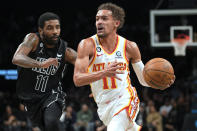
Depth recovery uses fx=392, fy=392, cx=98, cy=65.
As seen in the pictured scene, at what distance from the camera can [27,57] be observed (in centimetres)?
541

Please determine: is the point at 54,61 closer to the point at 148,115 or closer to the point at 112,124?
the point at 112,124

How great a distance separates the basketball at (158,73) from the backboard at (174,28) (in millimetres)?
6893

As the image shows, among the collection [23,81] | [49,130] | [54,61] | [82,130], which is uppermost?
[54,61]

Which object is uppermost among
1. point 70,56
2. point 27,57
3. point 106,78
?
point 27,57

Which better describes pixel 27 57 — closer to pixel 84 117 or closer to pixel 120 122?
pixel 120 122

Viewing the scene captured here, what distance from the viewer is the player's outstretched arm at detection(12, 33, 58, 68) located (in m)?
5.23

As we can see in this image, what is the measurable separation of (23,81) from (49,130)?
0.98 m

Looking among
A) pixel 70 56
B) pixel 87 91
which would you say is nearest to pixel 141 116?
pixel 87 91

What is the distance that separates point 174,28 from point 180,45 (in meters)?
0.81

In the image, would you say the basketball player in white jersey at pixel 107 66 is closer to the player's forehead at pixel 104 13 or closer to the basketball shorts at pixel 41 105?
the player's forehead at pixel 104 13

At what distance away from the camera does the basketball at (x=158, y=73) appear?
5051mm

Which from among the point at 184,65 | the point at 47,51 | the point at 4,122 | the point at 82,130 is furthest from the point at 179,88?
the point at 47,51

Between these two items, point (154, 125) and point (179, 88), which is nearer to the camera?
point (154, 125)

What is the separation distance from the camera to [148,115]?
12898 mm
